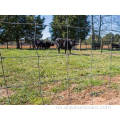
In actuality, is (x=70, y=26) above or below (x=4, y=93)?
above

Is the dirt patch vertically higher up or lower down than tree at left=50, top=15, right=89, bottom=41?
lower down

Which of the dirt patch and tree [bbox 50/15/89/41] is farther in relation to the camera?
tree [bbox 50/15/89/41]

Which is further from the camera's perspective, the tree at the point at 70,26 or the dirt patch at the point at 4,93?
the tree at the point at 70,26

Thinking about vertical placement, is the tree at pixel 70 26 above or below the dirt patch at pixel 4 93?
above

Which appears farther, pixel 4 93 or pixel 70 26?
pixel 70 26
